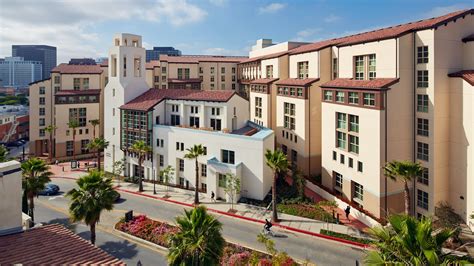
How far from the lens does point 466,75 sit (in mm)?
33625

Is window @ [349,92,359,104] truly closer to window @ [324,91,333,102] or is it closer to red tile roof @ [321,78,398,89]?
red tile roof @ [321,78,398,89]

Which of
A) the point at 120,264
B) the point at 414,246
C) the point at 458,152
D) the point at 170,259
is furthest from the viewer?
the point at 458,152

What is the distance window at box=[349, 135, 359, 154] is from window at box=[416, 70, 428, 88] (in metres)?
8.61

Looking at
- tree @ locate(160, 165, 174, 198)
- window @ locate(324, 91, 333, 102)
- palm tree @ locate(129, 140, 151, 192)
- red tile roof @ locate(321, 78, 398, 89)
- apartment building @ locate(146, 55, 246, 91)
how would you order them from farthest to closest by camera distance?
apartment building @ locate(146, 55, 246, 91)
palm tree @ locate(129, 140, 151, 192)
tree @ locate(160, 165, 174, 198)
window @ locate(324, 91, 333, 102)
red tile roof @ locate(321, 78, 398, 89)

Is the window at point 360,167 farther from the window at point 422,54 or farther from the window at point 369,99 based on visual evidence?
the window at point 422,54

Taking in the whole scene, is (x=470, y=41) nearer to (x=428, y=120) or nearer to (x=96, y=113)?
(x=428, y=120)

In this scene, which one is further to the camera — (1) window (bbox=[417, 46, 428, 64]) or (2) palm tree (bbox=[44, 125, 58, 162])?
(2) palm tree (bbox=[44, 125, 58, 162])

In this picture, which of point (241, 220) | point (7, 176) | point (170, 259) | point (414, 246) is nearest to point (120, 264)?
point (170, 259)

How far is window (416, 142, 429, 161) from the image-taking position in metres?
35.9

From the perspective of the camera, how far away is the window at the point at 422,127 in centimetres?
3572

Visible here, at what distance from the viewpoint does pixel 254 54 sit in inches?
3834

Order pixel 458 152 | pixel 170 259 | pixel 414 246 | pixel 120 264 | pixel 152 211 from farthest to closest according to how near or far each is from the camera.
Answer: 1. pixel 152 211
2. pixel 458 152
3. pixel 170 259
4. pixel 120 264
5. pixel 414 246

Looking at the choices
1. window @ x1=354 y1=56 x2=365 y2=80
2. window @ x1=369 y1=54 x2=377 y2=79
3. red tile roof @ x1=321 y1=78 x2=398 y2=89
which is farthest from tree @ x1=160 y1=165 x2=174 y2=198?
window @ x1=369 y1=54 x2=377 y2=79

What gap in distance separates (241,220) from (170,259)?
1994 centimetres
